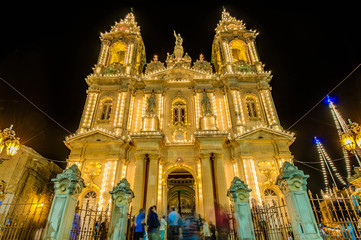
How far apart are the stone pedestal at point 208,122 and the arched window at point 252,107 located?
4.41 metres

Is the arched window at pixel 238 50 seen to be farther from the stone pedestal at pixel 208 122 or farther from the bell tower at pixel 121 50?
the bell tower at pixel 121 50

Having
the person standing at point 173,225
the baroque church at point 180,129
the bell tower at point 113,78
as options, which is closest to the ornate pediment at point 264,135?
the baroque church at point 180,129

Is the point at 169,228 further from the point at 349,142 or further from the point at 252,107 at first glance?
the point at 252,107

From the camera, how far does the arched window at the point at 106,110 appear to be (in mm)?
21522

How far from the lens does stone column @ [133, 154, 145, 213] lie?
1534cm

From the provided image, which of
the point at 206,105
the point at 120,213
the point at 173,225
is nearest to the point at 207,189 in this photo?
the point at 173,225

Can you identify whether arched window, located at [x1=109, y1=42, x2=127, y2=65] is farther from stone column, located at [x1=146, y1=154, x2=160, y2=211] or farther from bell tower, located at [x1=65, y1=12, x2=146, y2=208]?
stone column, located at [x1=146, y1=154, x2=160, y2=211]

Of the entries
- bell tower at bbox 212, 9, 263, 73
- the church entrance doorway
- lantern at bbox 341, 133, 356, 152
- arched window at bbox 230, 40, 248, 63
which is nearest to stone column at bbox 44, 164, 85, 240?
lantern at bbox 341, 133, 356, 152

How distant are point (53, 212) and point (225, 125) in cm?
1594

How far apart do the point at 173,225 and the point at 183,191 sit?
13.4 meters

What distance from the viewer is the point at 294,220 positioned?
7.91 m

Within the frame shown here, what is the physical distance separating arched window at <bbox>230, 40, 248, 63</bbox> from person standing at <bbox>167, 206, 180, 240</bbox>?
1995cm

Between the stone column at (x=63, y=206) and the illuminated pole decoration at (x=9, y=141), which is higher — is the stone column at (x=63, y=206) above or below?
below

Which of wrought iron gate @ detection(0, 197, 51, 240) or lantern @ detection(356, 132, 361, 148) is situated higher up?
lantern @ detection(356, 132, 361, 148)
